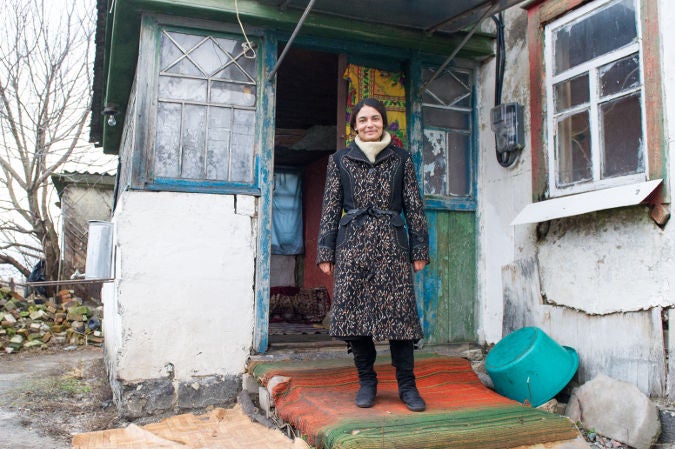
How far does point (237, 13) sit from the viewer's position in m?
4.52

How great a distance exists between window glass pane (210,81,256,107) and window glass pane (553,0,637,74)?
2.71 meters

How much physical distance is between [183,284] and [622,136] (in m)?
3.67

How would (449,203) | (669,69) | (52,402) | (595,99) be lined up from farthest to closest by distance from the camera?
(449,203), (52,402), (595,99), (669,69)

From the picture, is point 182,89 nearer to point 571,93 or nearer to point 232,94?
point 232,94

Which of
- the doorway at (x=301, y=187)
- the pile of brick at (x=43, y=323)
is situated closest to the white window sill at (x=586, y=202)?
the doorway at (x=301, y=187)

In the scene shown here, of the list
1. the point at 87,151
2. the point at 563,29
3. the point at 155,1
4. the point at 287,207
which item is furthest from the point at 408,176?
the point at 87,151

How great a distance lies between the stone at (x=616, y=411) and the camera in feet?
10.8

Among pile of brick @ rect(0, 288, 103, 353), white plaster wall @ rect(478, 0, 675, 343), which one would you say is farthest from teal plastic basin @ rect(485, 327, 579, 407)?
pile of brick @ rect(0, 288, 103, 353)

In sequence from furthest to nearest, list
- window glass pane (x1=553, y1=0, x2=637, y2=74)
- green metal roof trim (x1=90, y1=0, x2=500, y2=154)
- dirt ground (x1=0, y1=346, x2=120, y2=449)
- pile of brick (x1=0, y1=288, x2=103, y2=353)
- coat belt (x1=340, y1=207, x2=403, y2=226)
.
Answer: pile of brick (x1=0, y1=288, x2=103, y2=353) < green metal roof trim (x1=90, y1=0, x2=500, y2=154) < dirt ground (x1=0, y1=346, x2=120, y2=449) < window glass pane (x1=553, y1=0, x2=637, y2=74) < coat belt (x1=340, y1=207, x2=403, y2=226)

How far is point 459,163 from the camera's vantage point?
5.50 meters

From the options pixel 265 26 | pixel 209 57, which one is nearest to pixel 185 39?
pixel 209 57

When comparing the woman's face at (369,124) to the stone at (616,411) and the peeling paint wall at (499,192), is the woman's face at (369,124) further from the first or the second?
the stone at (616,411)

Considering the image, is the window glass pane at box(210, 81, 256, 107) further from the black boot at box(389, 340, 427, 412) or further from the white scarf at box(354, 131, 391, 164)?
the black boot at box(389, 340, 427, 412)

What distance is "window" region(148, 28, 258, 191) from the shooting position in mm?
4578
